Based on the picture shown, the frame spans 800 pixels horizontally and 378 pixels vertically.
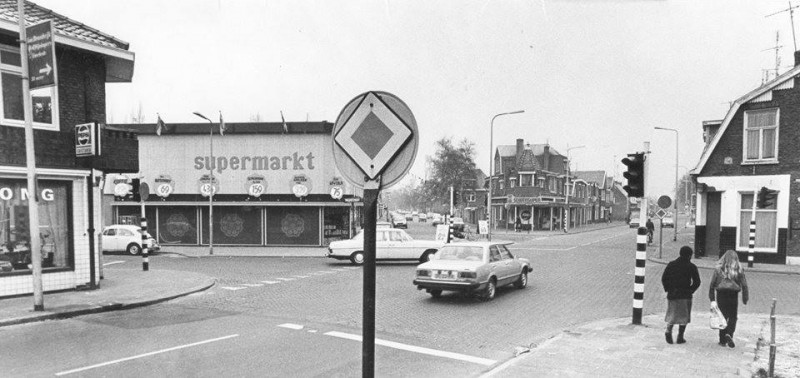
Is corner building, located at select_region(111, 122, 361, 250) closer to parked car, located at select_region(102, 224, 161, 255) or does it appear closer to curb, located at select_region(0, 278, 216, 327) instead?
→ parked car, located at select_region(102, 224, 161, 255)

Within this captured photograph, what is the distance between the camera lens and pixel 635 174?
9.77m

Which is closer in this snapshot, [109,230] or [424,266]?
[424,266]

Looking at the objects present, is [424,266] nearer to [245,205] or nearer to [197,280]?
[197,280]

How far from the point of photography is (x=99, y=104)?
14.1 m

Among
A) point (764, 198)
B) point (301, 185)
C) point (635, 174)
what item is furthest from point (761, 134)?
point (301, 185)

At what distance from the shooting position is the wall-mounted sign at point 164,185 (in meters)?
29.8

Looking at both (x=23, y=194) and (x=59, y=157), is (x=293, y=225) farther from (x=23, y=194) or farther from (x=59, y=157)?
(x=23, y=194)

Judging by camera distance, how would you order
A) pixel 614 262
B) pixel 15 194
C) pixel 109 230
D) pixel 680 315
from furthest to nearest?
pixel 109 230, pixel 614 262, pixel 15 194, pixel 680 315

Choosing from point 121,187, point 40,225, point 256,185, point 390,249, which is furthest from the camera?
point 121,187

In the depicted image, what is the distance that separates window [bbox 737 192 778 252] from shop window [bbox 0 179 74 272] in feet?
82.5

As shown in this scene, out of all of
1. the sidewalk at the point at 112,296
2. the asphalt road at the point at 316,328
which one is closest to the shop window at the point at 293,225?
the sidewalk at the point at 112,296

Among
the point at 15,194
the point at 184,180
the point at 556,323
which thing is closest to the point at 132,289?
the point at 15,194

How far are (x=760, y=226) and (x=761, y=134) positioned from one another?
13.0 ft

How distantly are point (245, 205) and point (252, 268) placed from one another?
34.9 ft
